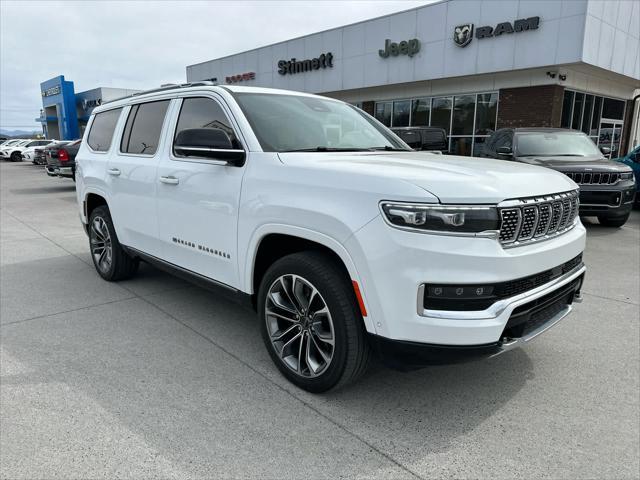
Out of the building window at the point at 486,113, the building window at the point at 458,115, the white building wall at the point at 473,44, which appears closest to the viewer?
the white building wall at the point at 473,44

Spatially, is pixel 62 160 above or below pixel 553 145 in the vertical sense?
below

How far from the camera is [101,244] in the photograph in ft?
18.4

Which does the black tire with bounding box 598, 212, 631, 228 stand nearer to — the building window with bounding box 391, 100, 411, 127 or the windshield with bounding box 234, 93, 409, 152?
the windshield with bounding box 234, 93, 409, 152

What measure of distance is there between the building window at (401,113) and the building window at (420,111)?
28cm

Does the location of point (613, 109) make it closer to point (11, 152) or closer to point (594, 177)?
point (594, 177)

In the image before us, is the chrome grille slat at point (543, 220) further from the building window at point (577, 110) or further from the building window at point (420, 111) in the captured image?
the building window at point (420, 111)

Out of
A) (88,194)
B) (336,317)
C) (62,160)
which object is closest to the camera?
(336,317)

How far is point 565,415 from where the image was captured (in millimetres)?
2902

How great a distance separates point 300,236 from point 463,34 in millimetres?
16310

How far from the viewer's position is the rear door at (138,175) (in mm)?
4289

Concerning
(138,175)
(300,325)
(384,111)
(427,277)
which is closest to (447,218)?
(427,277)

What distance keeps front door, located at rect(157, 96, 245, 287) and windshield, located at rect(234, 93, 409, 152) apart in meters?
0.22

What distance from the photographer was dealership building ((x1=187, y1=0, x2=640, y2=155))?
1487cm

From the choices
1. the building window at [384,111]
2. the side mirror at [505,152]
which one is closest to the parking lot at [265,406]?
the side mirror at [505,152]
